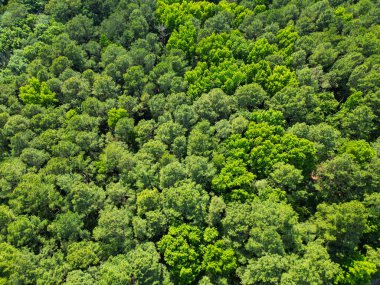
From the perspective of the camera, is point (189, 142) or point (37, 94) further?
point (37, 94)

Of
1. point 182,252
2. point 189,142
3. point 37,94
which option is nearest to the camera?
point 182,252

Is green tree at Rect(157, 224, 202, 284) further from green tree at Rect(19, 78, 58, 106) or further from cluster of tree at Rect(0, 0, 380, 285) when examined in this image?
green tree at Rect(19, 78, 58, 106)

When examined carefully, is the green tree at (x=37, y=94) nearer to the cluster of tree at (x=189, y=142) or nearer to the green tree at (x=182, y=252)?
the cluster of tree at (x=189, y=142)

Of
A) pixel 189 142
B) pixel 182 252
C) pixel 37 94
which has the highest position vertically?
pixel 37 94

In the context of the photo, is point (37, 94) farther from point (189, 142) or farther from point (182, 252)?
point (182, 252)

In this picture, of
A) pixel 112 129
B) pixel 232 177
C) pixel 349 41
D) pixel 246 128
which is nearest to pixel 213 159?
pixel 232 177

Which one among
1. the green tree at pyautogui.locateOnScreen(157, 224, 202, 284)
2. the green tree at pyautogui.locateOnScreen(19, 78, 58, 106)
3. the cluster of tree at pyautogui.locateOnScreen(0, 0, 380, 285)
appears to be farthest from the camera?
the green tree at pyautogui.locateOnScreen(19, 78, 58, 106)

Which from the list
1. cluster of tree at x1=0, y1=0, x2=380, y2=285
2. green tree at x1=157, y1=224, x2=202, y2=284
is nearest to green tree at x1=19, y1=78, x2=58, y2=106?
cluster of tree at x1=0, y1=0, x2=380, y2=285

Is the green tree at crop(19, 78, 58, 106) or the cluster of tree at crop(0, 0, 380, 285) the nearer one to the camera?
the cluster of tree at crop(0, 0, 380, 285)

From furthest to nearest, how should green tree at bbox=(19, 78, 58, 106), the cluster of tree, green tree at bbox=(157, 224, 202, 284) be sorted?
green tree at bbox=(19, 78, 58, 106)
the cluster of tree
green tree at bbox=(157, 224, 202, 284)

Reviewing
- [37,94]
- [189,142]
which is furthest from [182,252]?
[37,94]
